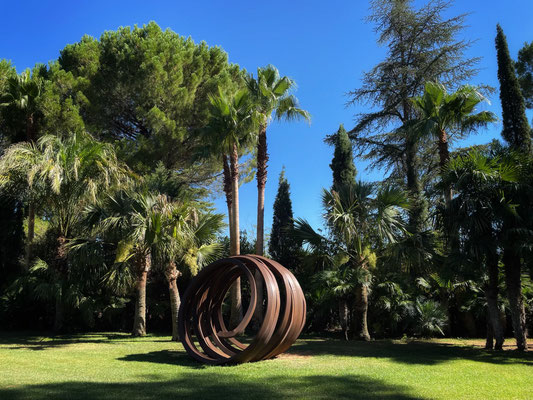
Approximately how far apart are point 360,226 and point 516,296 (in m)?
5.02

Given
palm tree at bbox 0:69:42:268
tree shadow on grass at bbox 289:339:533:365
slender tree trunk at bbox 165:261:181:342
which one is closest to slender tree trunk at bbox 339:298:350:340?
tree shadow on grass at bbox 289:339:533:365

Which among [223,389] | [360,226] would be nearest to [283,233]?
[360,226]

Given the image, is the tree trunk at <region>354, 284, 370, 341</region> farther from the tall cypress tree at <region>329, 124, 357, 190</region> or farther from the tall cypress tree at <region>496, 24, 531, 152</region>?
the tall cypress tree at <region>496, 24, 531, 152</region>

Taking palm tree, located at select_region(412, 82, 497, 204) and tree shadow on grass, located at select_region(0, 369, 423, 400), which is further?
palm tree, located at select_region(412, 82, 497, 204)

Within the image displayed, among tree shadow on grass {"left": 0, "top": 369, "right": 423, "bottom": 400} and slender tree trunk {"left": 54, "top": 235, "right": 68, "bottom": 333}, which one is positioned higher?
slender tree trunk {"left": 54, "top": 235, "right": 68, "bottom": 333}

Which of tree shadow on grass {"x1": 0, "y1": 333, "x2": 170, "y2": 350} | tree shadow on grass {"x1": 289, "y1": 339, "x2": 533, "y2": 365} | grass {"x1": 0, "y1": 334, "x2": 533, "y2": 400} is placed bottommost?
tree shadow on grass {"x1": 0, "y1": 333, "x2": 170, "y2": 350}

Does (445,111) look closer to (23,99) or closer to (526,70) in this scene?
(526,70)

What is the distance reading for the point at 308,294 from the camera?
18.0 meters

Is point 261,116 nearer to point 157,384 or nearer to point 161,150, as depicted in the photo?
point 161,150

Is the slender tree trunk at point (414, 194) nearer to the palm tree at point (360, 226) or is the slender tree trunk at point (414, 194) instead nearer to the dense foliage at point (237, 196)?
the dense foliage at point (237, 196)

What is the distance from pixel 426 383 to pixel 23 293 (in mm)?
17213

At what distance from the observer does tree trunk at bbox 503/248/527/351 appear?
485 inches

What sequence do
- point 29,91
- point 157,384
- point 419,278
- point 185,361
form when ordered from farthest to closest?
point 29,91, point 419,278, point 185,361, point 157,384

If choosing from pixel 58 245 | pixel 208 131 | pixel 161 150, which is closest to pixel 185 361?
pixel 58 245
